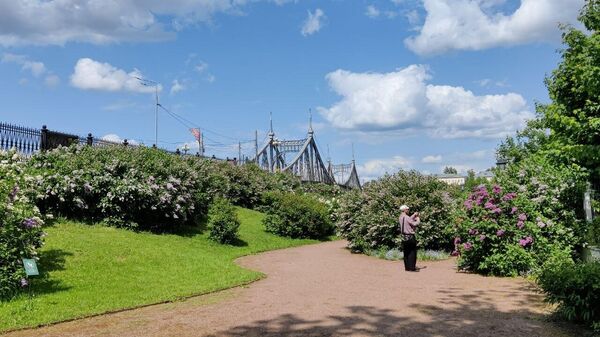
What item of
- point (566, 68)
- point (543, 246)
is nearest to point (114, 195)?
point (543, 246)

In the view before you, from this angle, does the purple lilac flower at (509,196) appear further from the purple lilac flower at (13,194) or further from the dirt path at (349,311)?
the purple lilac flower at (13,194)

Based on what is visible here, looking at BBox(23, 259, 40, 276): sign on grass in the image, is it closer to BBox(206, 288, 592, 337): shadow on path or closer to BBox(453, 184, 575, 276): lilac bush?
BBox(206, 288, 592, 337): shadow on path

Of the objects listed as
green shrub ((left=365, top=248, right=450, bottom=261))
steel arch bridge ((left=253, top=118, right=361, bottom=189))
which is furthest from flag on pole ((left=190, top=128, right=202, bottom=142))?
green shrub ((left=365, top=248, right=450, bottom=261))

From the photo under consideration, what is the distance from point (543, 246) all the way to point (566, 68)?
Answer: 8.85 metres

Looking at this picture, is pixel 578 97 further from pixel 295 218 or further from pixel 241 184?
pixel 241 184

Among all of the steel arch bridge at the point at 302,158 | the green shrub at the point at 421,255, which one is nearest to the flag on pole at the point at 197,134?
the steel arch bridge at the point at 302,158

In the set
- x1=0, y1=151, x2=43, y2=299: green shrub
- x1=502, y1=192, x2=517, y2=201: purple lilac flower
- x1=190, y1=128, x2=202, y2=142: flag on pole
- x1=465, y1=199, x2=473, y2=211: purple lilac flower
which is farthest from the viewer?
x1=190, y1=128, x2=202, y2=142: flag on pole

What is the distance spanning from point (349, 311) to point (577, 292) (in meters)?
2.85

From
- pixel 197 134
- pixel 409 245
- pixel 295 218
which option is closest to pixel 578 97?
pixel 409 245

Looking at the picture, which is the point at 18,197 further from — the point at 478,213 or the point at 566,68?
the point at 566,68

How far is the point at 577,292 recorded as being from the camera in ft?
20.9

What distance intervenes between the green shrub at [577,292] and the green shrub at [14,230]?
284 inches

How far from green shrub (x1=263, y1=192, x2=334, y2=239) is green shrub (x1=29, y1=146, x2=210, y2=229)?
4173mm

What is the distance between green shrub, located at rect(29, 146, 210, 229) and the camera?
1423cm
